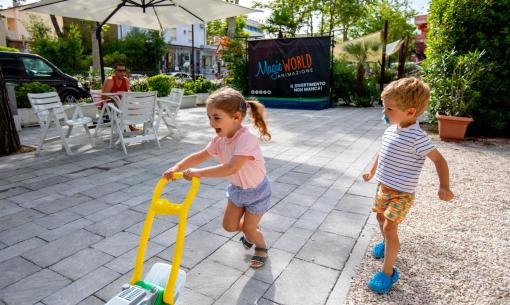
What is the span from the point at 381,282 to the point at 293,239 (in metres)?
0.92

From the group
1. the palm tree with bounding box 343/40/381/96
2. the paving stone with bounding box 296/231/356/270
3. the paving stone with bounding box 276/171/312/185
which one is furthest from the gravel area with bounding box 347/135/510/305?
the palm tree with bounding box 343/40/381/96

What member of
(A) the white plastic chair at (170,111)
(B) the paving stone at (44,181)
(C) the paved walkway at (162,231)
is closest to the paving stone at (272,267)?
(C) the paved walkway at (162,231)

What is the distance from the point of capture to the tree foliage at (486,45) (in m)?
7.51

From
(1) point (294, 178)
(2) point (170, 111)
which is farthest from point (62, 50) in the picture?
(1) point (294, 178)

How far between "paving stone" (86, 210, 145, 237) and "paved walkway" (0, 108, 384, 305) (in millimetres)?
10

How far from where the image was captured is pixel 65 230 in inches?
126

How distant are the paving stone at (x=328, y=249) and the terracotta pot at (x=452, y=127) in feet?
18.0

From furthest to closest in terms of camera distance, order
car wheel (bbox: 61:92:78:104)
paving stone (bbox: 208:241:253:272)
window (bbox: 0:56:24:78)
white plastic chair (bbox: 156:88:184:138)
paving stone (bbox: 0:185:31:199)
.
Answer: car wheel (bbox: 61:92:78:104) < window (bbox: 0:56:24:78) < white plastic chair (bbox: 156:88:184:138) < paving stone (bbox: 0:185:31:199) < paving stone (bbox: 208:241:253:272)

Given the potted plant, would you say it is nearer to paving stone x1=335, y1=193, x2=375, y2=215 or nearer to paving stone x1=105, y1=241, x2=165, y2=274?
paving stone x1=335, y1=193, x2=375, y2=215

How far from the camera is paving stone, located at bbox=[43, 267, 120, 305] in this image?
7.28 ft

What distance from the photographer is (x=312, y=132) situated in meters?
8.24

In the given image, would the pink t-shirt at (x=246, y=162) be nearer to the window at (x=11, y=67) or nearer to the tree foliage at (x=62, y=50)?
the window at (x=11, y=67)

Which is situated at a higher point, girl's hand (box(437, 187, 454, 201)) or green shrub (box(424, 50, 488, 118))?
green shrub (box(424, 50, 488, 118))

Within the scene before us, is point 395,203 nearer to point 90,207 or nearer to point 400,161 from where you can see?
point 400,161
